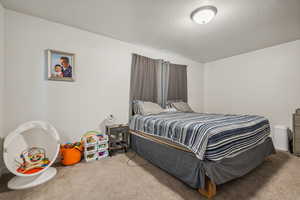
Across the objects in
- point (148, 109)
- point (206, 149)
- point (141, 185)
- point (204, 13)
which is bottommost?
point (141, 185)

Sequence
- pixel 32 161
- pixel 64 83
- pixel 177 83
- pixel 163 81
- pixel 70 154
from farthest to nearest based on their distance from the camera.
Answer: pixel 177 83 < pixel 163 81 < pixel 64 83 < pixel 70 154 < pixel 32 161

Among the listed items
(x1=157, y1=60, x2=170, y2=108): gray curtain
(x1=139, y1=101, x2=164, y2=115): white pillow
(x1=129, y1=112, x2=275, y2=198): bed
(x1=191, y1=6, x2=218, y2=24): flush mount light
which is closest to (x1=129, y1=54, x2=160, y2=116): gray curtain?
(x1=157, y1=60, x2=170, y2=108): gray curtain

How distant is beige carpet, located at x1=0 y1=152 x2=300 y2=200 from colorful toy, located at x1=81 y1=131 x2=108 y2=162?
0.18 meters

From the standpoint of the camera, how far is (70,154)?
2.00 meters

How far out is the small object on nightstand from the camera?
2.40m

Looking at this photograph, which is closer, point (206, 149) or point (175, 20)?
point (206, 149)

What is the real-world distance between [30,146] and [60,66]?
1.33 metres

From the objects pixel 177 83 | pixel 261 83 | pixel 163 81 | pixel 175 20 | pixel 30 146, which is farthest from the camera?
pixel 177 83

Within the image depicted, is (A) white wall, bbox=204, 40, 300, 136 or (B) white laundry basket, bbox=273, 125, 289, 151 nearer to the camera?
(B) white laundry basket, bbox=273, 125, 289, 151

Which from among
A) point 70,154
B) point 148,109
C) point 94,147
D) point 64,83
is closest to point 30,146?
point 70,154

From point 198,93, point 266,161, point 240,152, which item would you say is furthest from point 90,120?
point 198,93

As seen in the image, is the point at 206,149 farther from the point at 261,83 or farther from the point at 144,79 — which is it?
the point at 261,83

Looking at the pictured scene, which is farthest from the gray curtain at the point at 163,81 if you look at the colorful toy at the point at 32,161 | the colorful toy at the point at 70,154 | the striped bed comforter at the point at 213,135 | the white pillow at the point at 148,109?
the colorful toy at the point at 32,161

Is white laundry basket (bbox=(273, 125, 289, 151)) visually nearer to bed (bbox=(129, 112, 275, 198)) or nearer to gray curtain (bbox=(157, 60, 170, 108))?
bed (bbox=(129, 112, 275, 198))
